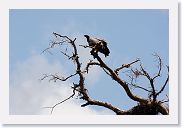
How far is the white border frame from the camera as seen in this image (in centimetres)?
378

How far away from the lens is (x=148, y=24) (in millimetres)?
3893

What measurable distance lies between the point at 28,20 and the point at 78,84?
1.63ft

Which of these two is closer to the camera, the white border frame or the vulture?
the white border frame

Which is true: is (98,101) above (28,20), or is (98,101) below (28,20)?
below

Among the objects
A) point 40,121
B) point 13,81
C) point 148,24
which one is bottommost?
point 40,121

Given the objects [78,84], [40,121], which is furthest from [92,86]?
[40,121]
